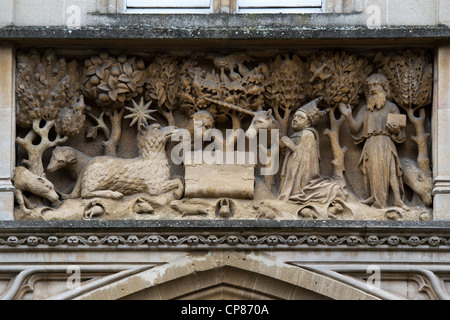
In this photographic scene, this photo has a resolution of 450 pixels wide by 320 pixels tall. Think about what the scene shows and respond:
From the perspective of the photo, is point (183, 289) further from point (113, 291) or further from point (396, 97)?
point (396, 97)

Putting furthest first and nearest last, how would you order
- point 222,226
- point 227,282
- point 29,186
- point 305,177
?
point 305,177, point 29,186, point 227,282, point 222,226

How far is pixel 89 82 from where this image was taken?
1563 cm

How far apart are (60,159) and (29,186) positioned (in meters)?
0.37

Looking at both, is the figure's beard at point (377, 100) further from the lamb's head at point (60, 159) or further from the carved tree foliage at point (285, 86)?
the lamb's head at point (60, 159)

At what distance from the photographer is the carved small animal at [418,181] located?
15.3 m

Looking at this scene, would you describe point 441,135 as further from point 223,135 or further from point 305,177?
point 223,135

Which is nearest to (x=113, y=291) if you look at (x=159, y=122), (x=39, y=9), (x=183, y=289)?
(x=183, y=289)

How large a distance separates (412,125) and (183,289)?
247 centimetres

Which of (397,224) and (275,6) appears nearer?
(397,224)

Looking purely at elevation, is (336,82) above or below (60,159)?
above

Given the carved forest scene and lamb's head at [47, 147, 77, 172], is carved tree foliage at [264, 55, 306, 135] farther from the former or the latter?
lamb's head at [47, 147, 77, 172]

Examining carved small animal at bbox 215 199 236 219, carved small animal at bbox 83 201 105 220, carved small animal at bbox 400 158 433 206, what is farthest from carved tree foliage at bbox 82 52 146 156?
carved small animal at bbox 400 158 433 206

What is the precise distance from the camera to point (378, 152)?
50.6 feet

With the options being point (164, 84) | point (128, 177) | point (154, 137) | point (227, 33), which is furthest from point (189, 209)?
point (227, 33)
